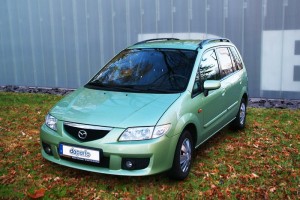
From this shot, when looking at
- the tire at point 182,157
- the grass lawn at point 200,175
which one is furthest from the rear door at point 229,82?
the tire at point 182,157

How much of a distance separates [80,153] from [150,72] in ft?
5.21

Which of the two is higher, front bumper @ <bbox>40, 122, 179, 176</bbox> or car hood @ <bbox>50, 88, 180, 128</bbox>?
car hood @ <bbox>50, 88, 180, 128</bbox>

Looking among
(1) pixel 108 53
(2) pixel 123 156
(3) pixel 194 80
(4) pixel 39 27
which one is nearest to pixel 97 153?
(2) pixel 123 156

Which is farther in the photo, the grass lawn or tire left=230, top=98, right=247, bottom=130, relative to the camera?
tire left=230, top=98, right=247, bottom=130

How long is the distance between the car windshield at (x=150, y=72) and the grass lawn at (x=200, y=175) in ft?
3.88

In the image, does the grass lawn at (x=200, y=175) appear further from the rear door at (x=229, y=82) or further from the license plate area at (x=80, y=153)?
the rear door at (x=229, y=82)

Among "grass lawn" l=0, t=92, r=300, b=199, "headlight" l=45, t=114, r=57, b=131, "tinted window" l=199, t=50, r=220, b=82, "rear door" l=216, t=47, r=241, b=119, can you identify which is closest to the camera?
"grass lawn" l=0, t=92, r=300, b=199

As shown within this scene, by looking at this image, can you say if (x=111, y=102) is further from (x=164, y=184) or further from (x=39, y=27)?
(x=39, y=27)

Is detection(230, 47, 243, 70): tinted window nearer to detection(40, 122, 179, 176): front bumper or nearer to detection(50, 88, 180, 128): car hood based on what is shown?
detection(50, 88, 180, 128): car hood

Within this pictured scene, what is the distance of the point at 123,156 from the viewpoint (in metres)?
3.86

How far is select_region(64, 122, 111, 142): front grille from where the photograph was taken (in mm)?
3926

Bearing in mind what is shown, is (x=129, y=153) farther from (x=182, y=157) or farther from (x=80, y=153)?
(x=182, y=157)

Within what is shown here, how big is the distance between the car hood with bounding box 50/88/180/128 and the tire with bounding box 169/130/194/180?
0.47 m

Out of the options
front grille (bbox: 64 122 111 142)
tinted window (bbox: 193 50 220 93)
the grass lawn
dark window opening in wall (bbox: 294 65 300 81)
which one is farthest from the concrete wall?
front grille (bbox: 64 122 111 142)
